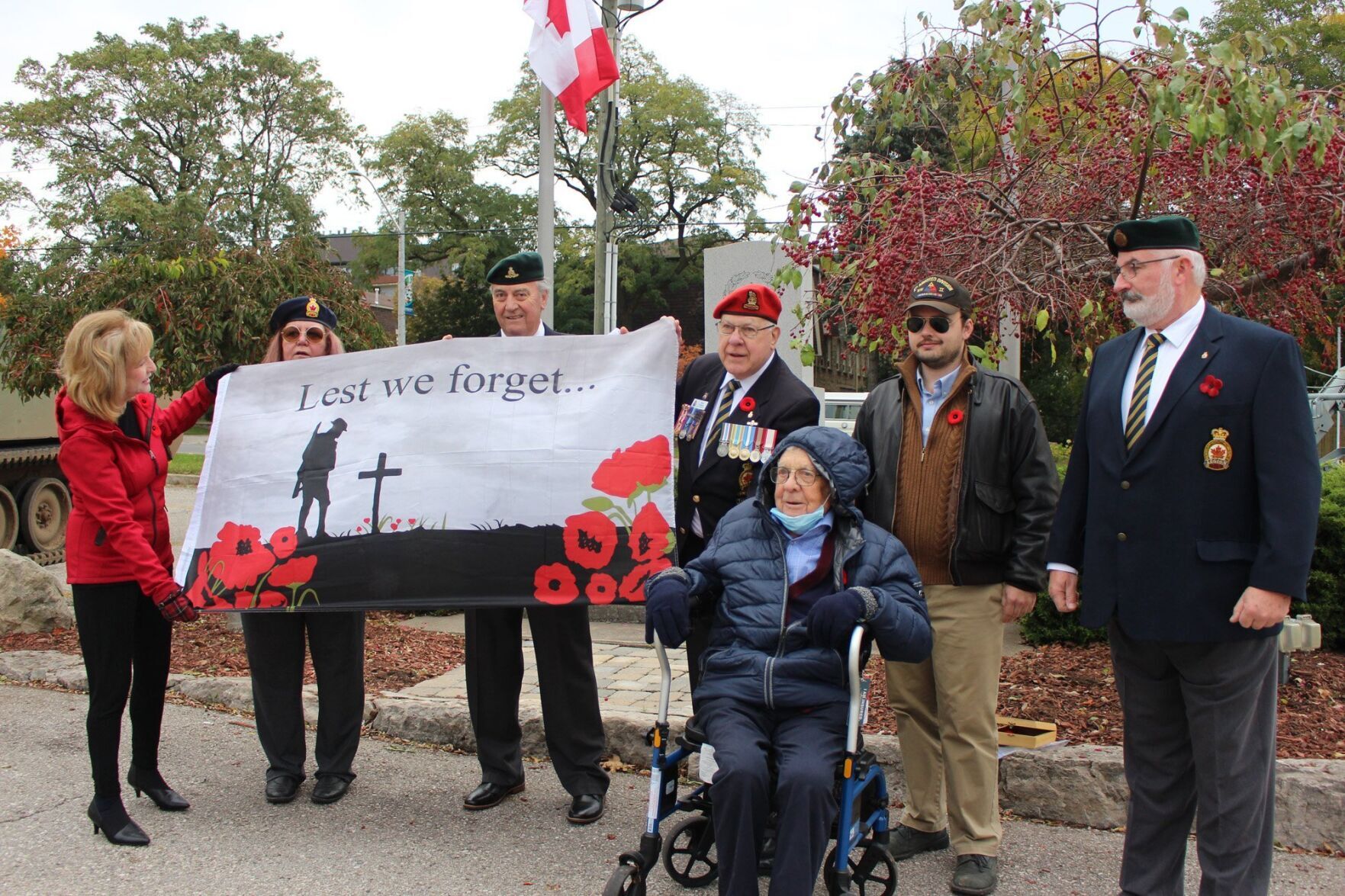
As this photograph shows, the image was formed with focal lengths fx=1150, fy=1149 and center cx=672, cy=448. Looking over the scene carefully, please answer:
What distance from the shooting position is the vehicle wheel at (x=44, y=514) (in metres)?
13.7

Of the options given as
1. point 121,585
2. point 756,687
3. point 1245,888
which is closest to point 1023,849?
point 1245,888

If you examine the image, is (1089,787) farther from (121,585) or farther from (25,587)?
(25,587)

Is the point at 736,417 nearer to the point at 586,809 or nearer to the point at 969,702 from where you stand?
the point at 969,702

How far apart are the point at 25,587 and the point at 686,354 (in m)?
28.4

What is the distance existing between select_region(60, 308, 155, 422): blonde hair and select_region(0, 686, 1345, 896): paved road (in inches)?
61.7

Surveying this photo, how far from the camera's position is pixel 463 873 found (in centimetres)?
391

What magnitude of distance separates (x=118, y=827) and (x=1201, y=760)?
364cm

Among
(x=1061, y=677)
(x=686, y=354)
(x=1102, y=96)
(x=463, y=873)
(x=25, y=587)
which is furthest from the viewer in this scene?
(x=686, y=354)

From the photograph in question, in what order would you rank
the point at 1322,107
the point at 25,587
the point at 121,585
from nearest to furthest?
the point at 121,585 < the point at 1322,107 < the point at 25,587

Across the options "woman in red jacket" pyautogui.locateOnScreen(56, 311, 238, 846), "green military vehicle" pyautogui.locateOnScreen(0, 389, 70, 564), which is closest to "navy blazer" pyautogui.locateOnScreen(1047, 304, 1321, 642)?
"woman in red jacket" pyautogui.locateOnScreen(56, 311, 238, 846)

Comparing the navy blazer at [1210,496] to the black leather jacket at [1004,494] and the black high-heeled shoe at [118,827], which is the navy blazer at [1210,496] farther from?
the black high-heeled shoe at [118,827]

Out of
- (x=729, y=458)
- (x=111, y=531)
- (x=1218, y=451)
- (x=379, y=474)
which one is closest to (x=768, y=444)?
(x=729, y=458)

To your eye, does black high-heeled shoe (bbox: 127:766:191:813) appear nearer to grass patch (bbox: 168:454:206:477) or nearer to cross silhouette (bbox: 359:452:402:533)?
cross silhouette (bbox: 359:452:402:533)

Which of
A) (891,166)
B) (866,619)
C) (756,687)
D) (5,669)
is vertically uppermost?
(891,166)
